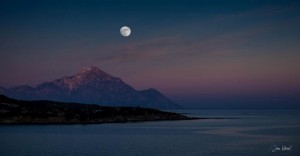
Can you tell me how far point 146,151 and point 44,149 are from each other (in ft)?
77.1

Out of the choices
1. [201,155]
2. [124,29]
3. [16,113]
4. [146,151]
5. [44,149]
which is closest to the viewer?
[201,155]

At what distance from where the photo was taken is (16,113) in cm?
19500

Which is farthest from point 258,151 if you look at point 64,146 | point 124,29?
point 124,29

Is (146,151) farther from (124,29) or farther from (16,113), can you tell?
(16,113)

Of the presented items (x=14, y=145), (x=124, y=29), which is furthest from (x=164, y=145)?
(x=124, y=29)

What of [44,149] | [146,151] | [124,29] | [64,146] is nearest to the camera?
[146,151]

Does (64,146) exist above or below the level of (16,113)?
below

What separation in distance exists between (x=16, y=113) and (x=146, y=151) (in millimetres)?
133708

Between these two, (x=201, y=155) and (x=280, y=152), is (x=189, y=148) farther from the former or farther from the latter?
(x=280, y=152)

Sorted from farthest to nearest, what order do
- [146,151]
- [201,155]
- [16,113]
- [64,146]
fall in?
1. [16,113]
2. [64,146]
3. [146,151]
4. [201,155]

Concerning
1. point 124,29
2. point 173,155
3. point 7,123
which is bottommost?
point 173,155

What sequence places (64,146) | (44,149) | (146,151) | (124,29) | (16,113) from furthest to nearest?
(16,113) < (124,29) < (64,146) < (44,149) < (146,151)

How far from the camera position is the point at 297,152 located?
2938 inches

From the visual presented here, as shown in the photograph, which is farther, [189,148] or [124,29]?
[124,29]
